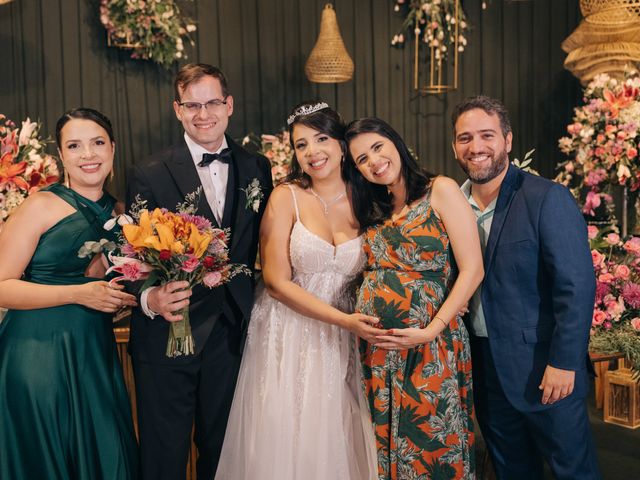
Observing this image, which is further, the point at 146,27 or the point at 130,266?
the point at 146,27

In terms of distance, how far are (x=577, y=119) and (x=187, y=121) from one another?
236 centimetres

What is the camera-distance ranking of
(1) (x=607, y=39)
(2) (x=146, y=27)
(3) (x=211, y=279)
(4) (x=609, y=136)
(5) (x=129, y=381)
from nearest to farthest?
(3) (x=211, y=279)
(5) (x=129, y=381)
(4) (x=609, y=136)
(1) (x=607, y=39)
(2) (x=146, y=27)

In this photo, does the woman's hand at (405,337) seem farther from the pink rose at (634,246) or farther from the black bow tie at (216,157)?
the pink rose at (634,246)

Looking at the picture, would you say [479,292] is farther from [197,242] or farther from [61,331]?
[61,331]

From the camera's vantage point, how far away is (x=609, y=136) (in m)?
3.36

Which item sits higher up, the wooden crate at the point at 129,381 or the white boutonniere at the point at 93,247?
the white boutonniere at the point at 93,247

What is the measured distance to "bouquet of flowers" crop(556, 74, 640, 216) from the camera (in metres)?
3.30

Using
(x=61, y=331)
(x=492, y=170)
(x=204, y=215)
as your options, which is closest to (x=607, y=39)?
(x=492, y=170)

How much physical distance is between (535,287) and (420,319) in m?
0.43

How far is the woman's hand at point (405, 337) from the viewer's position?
2.27 meters

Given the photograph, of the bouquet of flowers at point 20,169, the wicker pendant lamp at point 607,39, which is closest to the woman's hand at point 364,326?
the bouquet of flowers at point 20,169

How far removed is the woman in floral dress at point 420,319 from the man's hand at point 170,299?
0.67 metres

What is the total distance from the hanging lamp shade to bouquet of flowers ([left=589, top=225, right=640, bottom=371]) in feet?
9.63

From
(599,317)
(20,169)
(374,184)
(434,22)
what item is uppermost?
(434,22)
